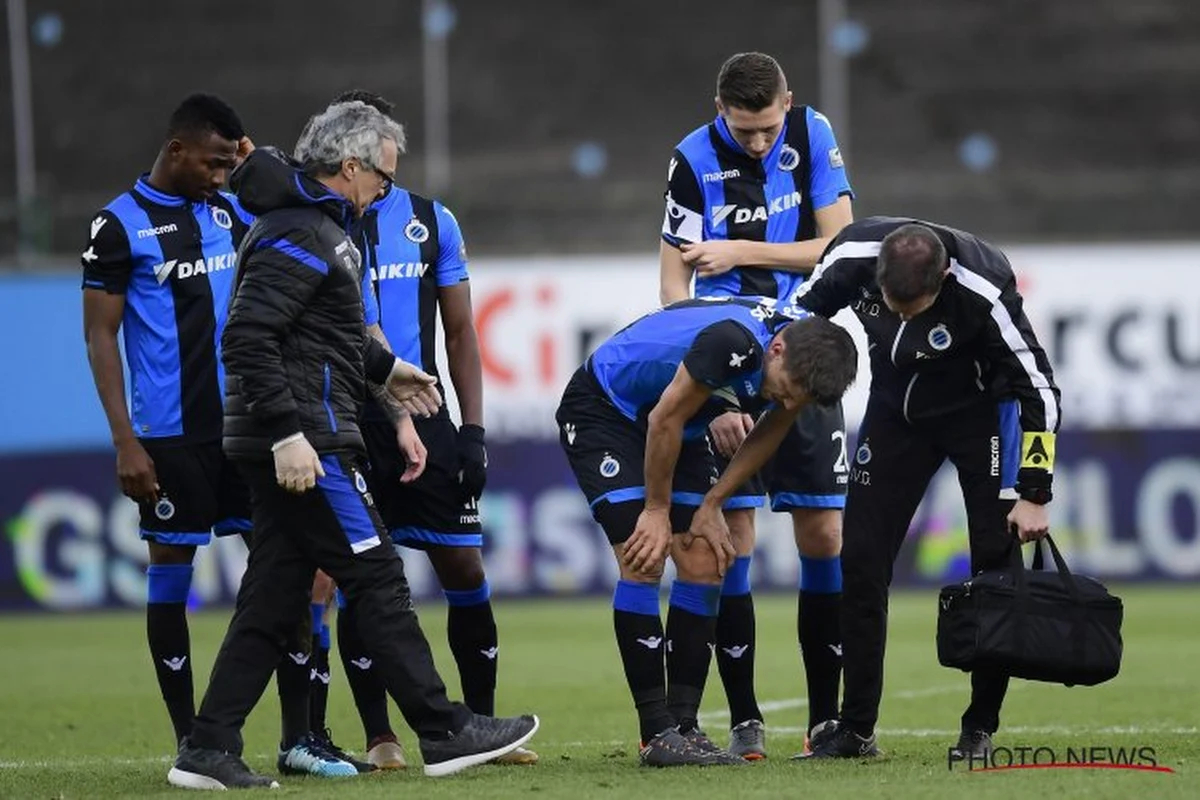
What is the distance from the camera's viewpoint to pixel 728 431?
7.88 m

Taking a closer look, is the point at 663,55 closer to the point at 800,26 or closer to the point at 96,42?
the point at 800,26

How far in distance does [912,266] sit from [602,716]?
12.4 feet

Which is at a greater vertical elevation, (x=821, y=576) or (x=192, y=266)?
(x=192, y=266)

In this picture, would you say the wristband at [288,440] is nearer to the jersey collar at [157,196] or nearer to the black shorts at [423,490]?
the black shorts at [423,490]

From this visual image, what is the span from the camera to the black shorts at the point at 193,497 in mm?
7918

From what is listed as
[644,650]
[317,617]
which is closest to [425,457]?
[317,617]

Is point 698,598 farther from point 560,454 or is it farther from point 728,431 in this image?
point 560,454

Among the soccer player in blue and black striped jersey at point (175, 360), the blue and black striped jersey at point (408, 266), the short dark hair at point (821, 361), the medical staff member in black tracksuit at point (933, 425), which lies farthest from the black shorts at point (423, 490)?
the short dark hair at point (821, 361)

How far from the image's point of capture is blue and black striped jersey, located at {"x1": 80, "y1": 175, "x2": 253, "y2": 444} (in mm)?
8016

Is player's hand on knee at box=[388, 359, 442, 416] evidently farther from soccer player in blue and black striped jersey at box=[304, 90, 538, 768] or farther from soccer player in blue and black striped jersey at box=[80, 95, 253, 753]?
soccer player in blue and black striped jersey at box=[80, 95, 253, 753]

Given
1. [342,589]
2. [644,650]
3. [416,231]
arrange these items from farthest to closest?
1. [416,231]
2. [644,650]
3. [342,589]

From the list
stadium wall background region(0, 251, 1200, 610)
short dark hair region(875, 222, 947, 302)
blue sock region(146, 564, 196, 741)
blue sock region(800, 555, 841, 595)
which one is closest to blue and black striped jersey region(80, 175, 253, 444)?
blue sock region(146, 564, 196, 741)

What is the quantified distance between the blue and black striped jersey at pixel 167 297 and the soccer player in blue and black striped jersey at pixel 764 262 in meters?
1.79

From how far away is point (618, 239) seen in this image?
61.8 feet
